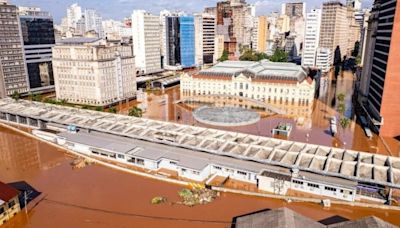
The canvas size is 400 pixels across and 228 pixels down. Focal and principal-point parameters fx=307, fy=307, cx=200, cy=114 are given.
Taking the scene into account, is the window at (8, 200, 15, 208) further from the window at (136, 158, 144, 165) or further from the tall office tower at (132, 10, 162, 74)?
the tall office tower at (132, 10, 162, 74)

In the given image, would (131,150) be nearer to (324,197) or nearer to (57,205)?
(57,205)

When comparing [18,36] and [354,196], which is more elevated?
[18,36]

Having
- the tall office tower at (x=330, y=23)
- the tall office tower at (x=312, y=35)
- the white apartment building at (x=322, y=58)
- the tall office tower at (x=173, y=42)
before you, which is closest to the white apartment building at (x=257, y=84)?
the white apartment building at (x=322, y=58)

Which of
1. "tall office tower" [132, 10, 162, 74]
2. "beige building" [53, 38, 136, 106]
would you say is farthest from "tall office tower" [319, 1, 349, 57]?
"beige building" [53, 38, 136, 106]

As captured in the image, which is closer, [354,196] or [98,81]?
[354,196]

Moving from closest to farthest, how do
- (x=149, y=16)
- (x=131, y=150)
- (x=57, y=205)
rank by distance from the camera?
1. (x=57, y=205)
2. (x=131, y=150)
3. (x=149, y=16)

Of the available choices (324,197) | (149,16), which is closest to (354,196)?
(324,197)
